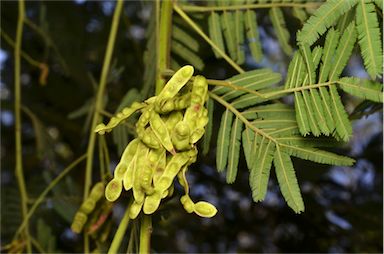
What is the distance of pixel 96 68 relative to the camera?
1249 millimetres

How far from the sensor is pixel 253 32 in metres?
0.66

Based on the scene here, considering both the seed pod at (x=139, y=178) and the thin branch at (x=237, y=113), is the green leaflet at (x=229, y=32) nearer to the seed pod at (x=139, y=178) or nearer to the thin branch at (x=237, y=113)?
the thin branch at (x=237, y=113)

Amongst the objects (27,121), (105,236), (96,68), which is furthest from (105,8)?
(105,236)

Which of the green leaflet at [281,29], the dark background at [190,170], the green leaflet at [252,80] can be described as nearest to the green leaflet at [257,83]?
the green leaflet at [252,80]

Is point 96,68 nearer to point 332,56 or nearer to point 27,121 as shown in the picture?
point 27,121

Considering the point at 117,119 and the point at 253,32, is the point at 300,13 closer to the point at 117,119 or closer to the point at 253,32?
the point at 253,32

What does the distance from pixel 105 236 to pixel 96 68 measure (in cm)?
64

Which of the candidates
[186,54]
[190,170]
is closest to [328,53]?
[186,54]

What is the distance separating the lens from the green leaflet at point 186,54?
70 cm

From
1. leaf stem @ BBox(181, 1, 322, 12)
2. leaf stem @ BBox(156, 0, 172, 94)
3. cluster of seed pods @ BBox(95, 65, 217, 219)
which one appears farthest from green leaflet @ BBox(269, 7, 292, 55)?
cluster of seed pods @ BBox(95, 65, 217, 219)

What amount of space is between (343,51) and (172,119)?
137 millimetres

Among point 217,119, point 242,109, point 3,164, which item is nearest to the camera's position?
point 242,109

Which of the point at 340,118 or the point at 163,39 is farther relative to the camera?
the point at 163,39

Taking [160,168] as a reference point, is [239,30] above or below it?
above
